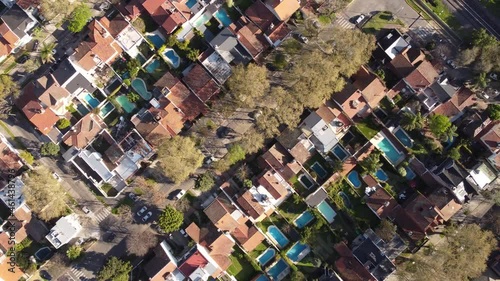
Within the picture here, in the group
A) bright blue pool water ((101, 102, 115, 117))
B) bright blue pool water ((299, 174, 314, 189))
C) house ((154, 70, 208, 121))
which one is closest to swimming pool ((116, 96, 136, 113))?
bright blue pool water ((101, 102, 115, 117))

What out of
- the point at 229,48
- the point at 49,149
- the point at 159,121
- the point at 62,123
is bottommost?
the point at 159,121

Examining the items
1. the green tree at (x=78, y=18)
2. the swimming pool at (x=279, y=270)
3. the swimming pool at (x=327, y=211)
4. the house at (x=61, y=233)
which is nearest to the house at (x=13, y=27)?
the green tree at (x=78, y=18)

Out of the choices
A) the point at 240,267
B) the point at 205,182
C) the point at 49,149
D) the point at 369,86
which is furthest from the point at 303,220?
the point at 49,149

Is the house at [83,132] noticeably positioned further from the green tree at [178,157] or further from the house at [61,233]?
the house at [61,233]

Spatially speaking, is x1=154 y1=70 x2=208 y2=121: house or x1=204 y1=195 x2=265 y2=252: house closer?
x1=204 y1=195 x2=265 y2=252: house

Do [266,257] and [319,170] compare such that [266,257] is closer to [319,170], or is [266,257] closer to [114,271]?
[319,170]

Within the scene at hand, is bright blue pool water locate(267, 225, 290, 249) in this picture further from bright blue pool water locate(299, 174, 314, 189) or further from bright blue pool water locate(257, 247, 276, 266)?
bright blue pool water locate(299, 174, 314, 189)
